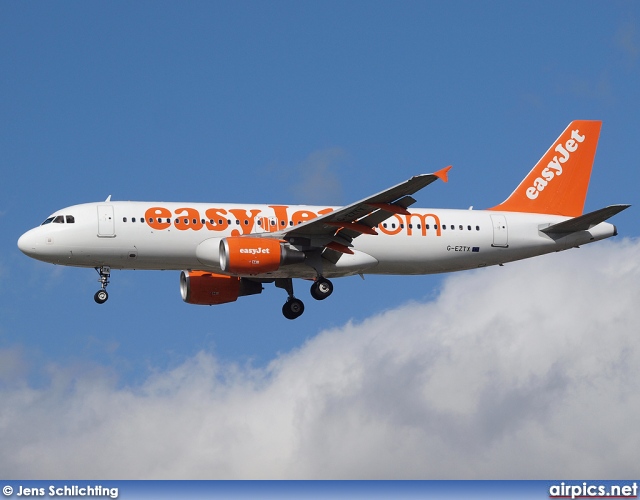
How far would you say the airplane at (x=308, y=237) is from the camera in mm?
52000

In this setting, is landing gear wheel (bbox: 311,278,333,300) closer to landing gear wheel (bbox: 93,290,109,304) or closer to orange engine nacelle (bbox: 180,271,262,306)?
orange engine nacelle (bbox: 180,271,262,306)

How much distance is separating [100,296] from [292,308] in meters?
8.44

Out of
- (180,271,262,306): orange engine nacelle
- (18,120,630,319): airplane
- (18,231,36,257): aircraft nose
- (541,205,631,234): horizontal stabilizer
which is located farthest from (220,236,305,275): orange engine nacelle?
(541,205,631,234): horizontal stabilizer

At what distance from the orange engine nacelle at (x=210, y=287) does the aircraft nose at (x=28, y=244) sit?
7567 millimetres

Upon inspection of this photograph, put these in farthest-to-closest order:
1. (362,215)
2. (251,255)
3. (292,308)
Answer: (292,308)
(362,215)
(251,255)

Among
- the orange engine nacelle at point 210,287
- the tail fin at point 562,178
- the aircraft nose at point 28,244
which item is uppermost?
the tail fin at point 562,178

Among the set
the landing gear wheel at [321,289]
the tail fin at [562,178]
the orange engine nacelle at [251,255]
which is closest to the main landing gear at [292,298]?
the landing gear wheel at [321,289]

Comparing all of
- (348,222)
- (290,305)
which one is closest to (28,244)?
(290,305)

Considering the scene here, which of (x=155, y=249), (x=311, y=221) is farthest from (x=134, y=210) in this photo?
(x=311, y=221)

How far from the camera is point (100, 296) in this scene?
175ft

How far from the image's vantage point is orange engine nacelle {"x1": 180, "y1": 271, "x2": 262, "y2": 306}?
57312 mm

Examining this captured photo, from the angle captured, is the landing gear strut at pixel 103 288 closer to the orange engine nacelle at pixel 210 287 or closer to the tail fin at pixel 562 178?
the orange engine nacelle at pixel 210 287

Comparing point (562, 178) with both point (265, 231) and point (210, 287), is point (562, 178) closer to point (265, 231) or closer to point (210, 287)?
point (265, 231)

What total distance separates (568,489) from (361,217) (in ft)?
52.1
